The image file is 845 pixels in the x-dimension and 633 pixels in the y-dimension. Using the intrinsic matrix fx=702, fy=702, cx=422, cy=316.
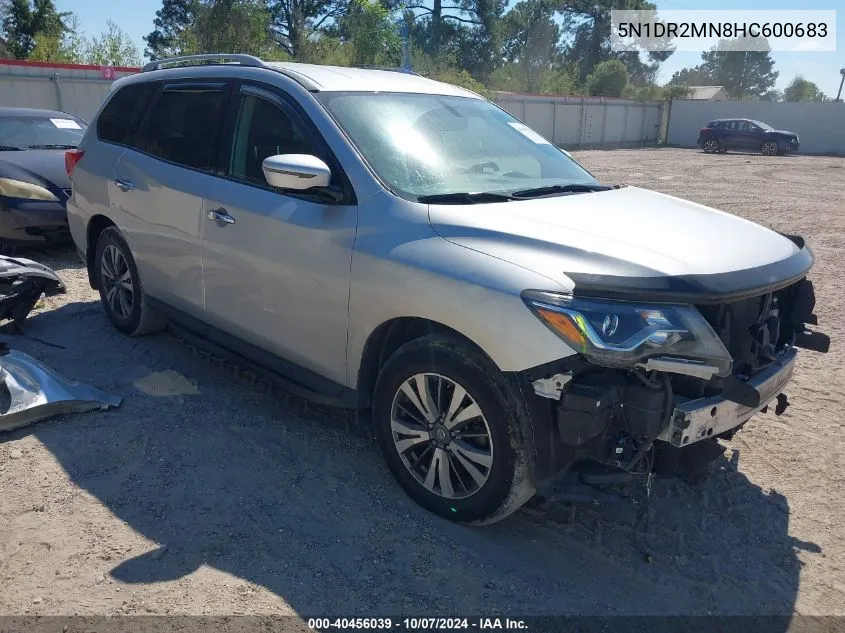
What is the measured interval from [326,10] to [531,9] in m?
Result: 26.0

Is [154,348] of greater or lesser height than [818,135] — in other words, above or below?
below

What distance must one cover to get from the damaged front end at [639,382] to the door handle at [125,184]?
325 centimetres

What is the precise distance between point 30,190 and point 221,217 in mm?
4710

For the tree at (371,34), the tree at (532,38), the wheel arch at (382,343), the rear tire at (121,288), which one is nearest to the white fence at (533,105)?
the tree at (371,34)

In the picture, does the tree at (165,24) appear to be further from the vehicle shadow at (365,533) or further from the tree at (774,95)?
the tree at (774,95)

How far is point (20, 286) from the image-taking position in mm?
5367

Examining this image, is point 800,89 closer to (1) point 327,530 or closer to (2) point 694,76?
(2) point 694,76

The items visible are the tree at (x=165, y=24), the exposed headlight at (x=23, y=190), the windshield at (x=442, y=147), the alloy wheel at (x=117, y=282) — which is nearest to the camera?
the windshield at (x=442, y=147)

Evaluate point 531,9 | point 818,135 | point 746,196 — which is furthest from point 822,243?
point 531,9

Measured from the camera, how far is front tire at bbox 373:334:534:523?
280 cm

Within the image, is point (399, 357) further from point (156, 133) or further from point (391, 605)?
point (156, 133)

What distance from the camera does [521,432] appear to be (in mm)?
2754

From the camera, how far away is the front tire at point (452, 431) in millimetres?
2801

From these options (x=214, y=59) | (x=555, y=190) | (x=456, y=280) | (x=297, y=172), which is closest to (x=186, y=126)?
(x=214, y=59)
